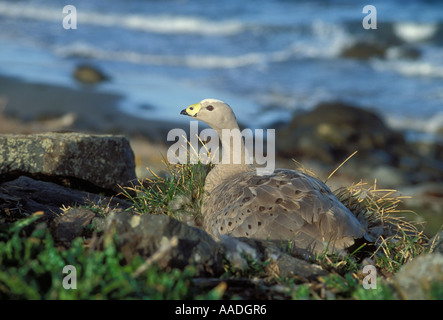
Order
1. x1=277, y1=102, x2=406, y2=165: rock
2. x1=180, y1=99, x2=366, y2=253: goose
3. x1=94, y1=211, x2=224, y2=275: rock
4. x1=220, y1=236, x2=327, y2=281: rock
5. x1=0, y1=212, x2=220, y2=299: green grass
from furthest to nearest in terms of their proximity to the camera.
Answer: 1. x1=277, y1=102, x2=406, y2=165: rock
2. x1=180, y1=99, x2=366, y2=253: goose
3. x1=220, y1=236, x2=327, y2=281: rock
4. x1=94, y1=211, x2=224, y2=275: rock
5. x1=0, y1=212, x2=220, y2=299: green grass

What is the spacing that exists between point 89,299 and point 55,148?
3250 mm

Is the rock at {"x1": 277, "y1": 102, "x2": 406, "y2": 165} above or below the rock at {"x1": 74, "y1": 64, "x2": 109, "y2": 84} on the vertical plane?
below

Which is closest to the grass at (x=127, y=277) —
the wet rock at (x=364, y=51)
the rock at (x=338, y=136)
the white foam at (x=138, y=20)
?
the rock at (x=338, y=136)

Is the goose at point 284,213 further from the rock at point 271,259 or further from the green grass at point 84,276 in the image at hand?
the green grass at point 84,276

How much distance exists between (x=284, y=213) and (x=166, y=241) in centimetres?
126

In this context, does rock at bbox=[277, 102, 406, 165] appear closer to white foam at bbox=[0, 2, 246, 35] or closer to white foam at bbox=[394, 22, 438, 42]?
white foam at bbox=[394, 22, 438, 42]

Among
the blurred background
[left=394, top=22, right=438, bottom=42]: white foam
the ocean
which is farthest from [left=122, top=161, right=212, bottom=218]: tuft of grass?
[left=394, top=22, right=438, bottom=42]: white foam

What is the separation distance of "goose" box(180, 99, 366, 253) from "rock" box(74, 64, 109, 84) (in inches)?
629

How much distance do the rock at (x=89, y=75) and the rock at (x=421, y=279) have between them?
17.8 m

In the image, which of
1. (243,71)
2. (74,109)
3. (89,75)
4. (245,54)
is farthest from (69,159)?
(245,54)

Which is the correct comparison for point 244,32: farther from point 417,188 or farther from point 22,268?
point 22,268

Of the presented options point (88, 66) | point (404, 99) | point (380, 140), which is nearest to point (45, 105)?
point (88, 66)

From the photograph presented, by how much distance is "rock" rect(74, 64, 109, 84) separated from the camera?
20.1m

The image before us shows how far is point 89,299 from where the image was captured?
3.16 metres
